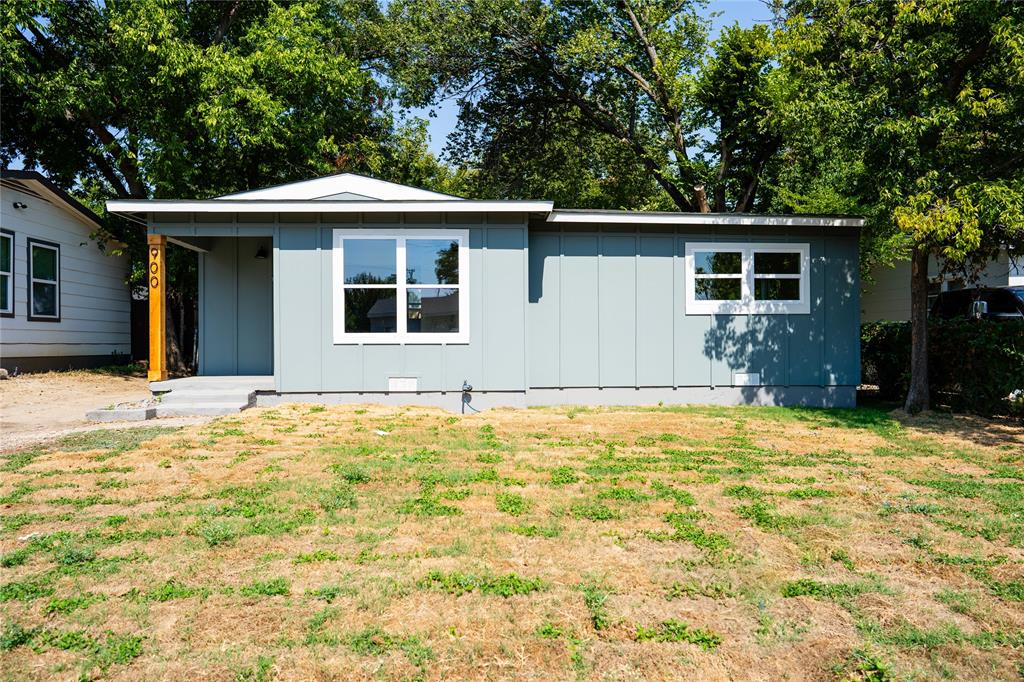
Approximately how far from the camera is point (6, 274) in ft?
41.0

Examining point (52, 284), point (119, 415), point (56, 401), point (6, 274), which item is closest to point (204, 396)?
point (119, 415)

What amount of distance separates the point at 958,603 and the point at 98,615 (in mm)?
3860

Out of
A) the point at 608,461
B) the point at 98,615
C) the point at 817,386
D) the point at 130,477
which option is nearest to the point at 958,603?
the point at 608,461

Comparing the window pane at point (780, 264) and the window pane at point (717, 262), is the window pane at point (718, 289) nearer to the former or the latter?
the window pane at point (717, 262)

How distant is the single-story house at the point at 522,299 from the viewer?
Answer: 29.3 ft

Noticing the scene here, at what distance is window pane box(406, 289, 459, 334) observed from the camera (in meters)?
8.97

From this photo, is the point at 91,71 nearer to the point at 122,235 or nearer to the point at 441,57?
the point at 122,235

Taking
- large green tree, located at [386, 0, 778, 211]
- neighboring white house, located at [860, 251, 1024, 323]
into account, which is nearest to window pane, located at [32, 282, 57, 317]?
large green tree, located at [386, 0, 778, 211]

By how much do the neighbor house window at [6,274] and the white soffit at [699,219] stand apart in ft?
35.6

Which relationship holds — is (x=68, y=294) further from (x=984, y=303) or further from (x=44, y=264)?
(x=984, y=303)

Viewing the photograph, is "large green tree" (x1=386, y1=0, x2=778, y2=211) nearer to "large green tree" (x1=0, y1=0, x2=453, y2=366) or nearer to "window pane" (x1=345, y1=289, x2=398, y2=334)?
"large green tree" (x1=0, y1=0, x2=453, y2=366)

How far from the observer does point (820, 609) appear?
2.92 m

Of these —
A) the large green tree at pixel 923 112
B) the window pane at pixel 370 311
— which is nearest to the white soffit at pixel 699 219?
the large green tree at pixel 923 112

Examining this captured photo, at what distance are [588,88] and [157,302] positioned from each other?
46.8ft
